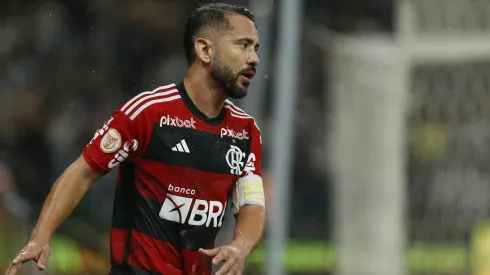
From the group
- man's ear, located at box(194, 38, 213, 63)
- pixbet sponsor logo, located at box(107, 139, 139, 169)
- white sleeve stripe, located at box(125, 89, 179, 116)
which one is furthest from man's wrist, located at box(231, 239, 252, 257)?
man's ear, located at box(194, 38, 213, 63)

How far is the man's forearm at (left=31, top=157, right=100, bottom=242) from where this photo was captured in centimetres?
466

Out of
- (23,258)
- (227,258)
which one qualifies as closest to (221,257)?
(227,258)

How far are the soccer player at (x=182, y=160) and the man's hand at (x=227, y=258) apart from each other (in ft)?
0.46

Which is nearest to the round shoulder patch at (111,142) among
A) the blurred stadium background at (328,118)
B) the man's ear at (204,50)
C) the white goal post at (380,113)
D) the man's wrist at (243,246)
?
the man's ear at (204,50)

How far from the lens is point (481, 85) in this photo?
37.2ft

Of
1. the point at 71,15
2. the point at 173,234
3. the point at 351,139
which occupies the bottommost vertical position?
the point at 173,234

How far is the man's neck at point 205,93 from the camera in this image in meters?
4.96

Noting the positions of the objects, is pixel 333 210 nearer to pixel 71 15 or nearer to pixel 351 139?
pixel 351 139

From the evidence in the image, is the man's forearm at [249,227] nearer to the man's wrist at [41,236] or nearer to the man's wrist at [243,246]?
the man's wrist at [243,246]

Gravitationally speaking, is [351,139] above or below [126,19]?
below

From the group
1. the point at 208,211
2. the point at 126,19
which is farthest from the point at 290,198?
the point at 208,211

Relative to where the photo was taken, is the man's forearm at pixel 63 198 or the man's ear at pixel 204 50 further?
the man's ear at pixel 204 50

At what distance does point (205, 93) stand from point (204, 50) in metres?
0.19

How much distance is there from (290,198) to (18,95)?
2.98 m
